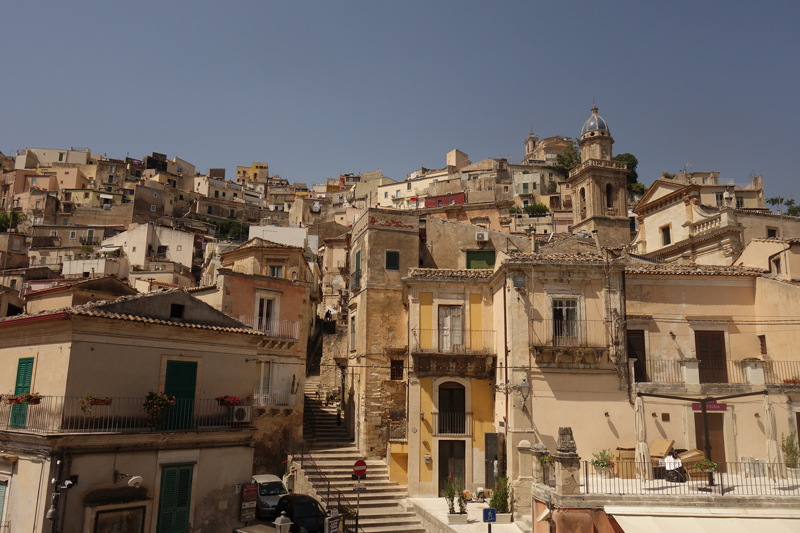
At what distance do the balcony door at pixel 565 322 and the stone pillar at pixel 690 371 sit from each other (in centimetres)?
435

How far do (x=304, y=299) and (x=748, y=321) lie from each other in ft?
63.6

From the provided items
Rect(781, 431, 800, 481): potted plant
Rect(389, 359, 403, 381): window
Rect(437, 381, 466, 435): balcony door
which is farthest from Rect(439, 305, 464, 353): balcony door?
Rect(781, 431, 800, 481): potted plant

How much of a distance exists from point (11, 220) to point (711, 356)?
7509 cm

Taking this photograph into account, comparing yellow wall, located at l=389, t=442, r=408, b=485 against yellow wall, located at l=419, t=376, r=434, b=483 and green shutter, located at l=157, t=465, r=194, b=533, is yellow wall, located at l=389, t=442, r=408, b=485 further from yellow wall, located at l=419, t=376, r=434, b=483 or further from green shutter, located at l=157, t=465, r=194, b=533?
green shutter, located at l=157, t=465, r=194, b=533

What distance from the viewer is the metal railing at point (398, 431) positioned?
25672 mm

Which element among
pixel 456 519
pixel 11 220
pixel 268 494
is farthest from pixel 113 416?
pixel 11 220

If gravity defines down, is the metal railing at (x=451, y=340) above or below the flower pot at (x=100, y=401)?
above

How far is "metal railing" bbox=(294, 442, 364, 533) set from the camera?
21922 mm

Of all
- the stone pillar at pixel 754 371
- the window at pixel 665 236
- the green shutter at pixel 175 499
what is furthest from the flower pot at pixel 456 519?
the window at pixel 665 236

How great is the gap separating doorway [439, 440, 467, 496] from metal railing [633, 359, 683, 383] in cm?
777

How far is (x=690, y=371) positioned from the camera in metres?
23.2

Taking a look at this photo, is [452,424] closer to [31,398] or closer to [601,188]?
[31,398]

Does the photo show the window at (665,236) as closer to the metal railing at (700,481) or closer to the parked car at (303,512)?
the metal railing at (700,481)

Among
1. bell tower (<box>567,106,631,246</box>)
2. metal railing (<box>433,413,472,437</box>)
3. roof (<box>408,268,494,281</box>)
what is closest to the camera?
metal railing (<box>433,413,472,437</box>)
